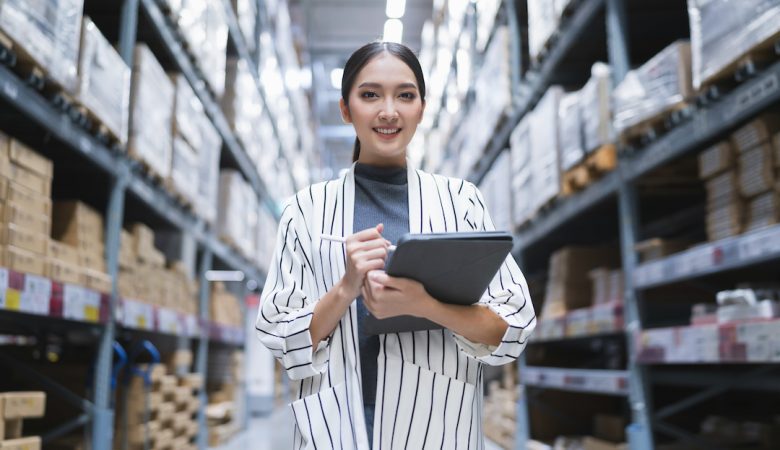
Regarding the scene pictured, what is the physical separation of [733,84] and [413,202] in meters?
2.67

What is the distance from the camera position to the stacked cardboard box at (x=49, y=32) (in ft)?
9.48

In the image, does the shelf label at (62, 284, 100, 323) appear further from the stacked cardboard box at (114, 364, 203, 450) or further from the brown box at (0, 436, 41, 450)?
the stacked cardboard box at (114, 364, 203, 450)

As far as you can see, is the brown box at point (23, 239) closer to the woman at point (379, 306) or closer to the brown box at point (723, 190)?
the woman at point (379, 306)

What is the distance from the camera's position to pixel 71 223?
13.3ft

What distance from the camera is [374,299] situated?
4.26 ft

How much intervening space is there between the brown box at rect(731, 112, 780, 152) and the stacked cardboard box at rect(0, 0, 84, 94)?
3.23m

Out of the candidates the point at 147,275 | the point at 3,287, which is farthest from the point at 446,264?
the point at 147,275

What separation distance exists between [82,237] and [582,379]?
3.40 m

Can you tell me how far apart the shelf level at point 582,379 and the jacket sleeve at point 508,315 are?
3184 mm

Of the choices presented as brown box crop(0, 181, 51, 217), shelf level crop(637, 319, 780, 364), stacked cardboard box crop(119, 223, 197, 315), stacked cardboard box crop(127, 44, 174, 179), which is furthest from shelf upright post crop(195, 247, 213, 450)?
shelf level crop(637, 319, 780, 364)

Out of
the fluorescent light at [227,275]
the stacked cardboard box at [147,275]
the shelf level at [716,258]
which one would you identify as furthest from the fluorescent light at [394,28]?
the shelf level at [716,258]

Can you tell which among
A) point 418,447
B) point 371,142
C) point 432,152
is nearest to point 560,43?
point 371,142

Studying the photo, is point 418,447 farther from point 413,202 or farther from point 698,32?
point 698,32

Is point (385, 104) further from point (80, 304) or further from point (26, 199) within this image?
point (80, 304)
